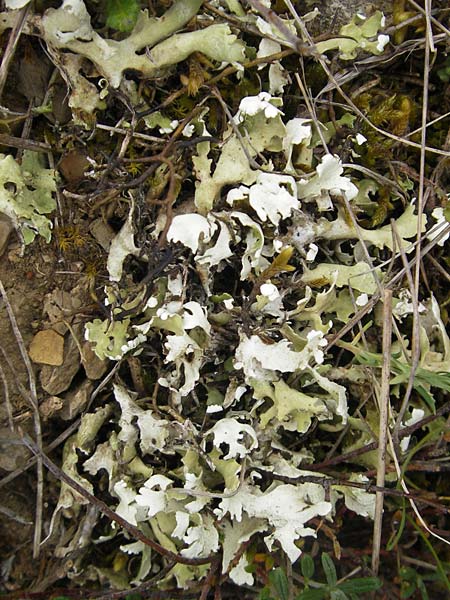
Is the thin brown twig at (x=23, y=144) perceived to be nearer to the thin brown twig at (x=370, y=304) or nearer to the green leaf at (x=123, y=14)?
the green leaf at (x=123, y=14)

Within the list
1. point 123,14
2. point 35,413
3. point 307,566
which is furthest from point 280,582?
point 123,14

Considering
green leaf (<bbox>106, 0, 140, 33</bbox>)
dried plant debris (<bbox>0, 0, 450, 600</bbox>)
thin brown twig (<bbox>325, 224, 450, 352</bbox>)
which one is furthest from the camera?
thin brown twig (<bbox>325, 224, 450, 352</bbox>)

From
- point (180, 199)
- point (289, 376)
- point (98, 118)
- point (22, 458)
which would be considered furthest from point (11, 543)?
point (98, 118)

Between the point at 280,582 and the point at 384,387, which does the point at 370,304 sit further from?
the point at 280,582

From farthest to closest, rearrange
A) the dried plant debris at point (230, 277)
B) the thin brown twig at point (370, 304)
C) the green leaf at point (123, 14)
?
the thin brown twig at point (370, 304)
the dried plant debris at point (230, 277)
the green leaf at point (123, 14)

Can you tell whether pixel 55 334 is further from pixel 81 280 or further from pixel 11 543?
pixel 11 543

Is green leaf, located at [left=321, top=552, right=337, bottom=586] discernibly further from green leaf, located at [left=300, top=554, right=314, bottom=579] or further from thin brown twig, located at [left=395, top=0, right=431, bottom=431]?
thin brown twig, located at [left=395, top=0, right=431, bottom=431]

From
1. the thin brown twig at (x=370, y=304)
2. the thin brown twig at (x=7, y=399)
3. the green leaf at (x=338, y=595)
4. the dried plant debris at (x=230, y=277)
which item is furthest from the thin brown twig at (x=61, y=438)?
the green leaf at (x=338, y=595)

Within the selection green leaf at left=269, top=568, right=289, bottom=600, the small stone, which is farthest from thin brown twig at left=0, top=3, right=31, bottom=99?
green leaf at left=269, top=568, right=289, bottom=600
